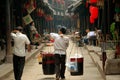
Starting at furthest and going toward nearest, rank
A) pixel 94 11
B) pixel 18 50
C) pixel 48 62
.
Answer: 1. pixel 94 11
2. pixel 48 62
3. pixel 18 50

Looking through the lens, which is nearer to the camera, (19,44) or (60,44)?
(19,44)

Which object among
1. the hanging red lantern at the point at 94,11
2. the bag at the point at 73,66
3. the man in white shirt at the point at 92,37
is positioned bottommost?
the bag at the point at 73,66

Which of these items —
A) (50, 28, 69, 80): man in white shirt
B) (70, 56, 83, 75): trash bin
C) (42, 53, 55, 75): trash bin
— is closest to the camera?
(70, 56, 83, 75): trash bin

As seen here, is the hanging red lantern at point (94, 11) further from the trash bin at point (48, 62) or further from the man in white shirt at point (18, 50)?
the man in white shirt at point (18, 50)

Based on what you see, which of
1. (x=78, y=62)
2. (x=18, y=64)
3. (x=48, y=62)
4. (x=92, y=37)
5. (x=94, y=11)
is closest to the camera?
(x=18, y=64)

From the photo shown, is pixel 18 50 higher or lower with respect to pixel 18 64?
higher

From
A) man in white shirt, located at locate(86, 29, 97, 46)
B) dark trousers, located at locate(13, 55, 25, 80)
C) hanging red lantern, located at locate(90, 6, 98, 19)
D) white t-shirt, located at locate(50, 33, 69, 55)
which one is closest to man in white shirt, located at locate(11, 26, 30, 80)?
dark trousers, located at locate(13, 55, 25, 80)

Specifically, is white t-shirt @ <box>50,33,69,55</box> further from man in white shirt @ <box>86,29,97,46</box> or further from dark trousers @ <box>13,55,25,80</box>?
man in white shirt @ <box>86,29,97,46</box>

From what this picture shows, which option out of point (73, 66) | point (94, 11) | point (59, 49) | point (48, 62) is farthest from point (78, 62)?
point (94, 11)

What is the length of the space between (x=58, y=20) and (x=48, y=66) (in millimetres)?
72870

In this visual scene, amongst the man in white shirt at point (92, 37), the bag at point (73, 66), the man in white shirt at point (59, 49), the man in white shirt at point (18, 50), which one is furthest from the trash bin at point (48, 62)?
the man in white shirt at point (92, 37)

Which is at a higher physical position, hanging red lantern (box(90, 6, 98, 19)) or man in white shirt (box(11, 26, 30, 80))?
hanging red lantern (box(90, 6, 98, 19))

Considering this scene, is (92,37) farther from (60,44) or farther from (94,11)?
(60,44)

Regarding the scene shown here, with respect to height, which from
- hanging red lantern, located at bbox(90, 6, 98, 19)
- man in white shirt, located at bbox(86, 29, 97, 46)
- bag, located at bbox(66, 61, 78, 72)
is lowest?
bag, located at bbox(66, 61, 78, 72)
